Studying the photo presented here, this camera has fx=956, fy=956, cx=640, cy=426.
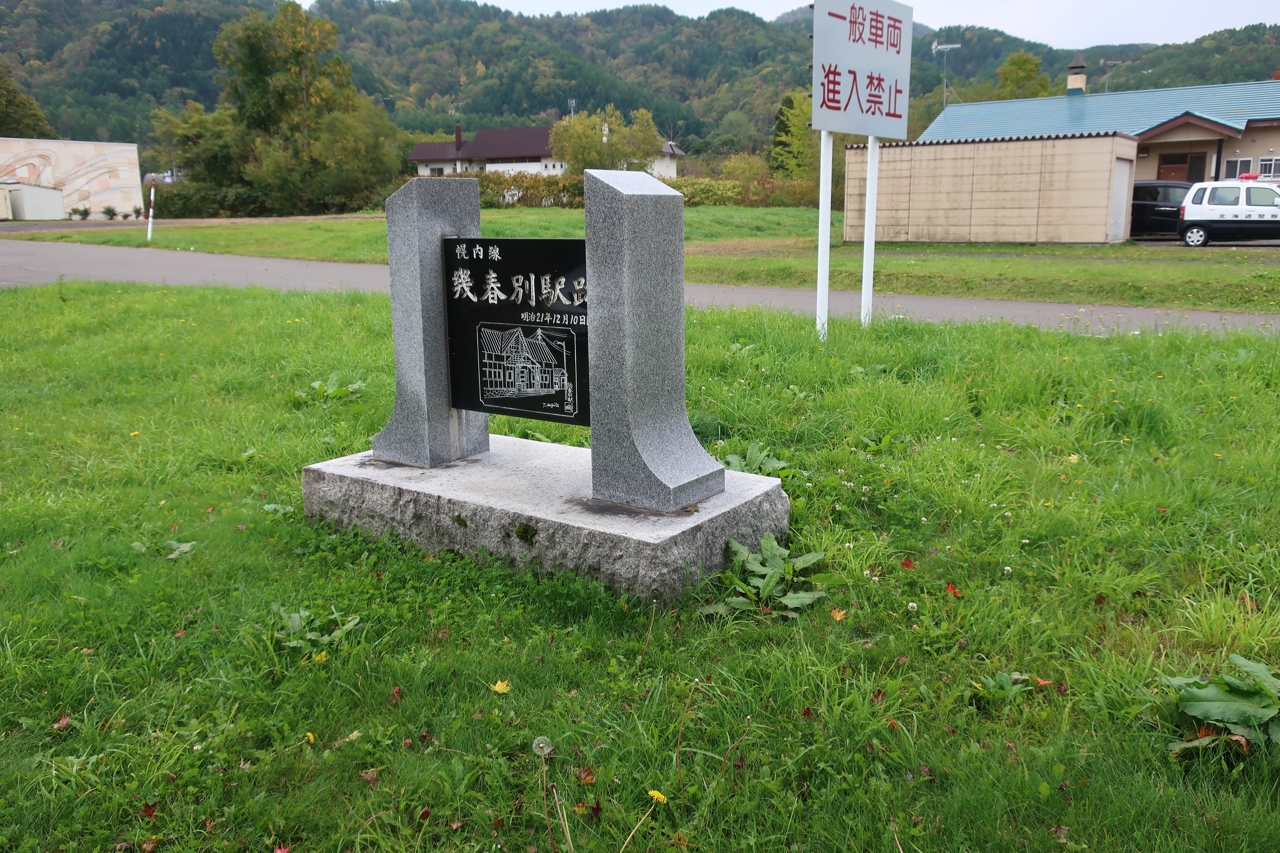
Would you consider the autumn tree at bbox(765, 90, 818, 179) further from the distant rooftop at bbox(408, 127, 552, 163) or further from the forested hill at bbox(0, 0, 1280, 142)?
the distant rooftop at bbox(408, 127, 552, 163)

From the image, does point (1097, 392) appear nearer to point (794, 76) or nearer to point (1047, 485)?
point (1047, 485)

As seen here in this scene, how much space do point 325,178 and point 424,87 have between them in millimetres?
67518

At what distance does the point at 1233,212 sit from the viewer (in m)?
20.8

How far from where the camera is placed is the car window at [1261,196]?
818 inches

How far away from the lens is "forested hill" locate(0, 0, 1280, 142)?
3374 inches

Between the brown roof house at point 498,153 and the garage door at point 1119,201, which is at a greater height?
the brown roof house at point 498,153

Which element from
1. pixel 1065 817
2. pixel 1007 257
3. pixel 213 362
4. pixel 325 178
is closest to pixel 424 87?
pixel 325 178

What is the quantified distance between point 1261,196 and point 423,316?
872 inches

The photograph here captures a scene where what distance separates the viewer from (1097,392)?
235 inches

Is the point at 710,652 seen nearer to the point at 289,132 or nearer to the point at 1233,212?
the point at 1233,212

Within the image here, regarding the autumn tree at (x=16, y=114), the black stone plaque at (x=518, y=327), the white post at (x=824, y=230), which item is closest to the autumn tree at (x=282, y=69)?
the autumn tree at (x=16, y=114)

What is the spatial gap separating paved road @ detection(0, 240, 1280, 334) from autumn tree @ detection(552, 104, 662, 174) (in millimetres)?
35774

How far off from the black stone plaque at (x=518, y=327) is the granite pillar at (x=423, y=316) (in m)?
0.07

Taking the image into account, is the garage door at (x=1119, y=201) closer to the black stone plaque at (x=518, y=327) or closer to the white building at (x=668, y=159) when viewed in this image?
the black stone plaque at (x=518, y=327)
